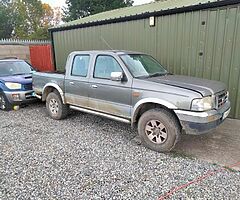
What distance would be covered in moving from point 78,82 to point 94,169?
235cm

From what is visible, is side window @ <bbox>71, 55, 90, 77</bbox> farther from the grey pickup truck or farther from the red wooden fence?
the red wooden fence

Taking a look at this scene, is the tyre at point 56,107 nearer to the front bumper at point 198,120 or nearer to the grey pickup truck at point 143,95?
the grey pickup truck at point 143,95

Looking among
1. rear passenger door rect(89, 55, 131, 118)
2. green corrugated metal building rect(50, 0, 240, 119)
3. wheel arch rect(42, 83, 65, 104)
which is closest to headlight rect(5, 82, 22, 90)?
wheel arch rect(42, 83, 65, 104)

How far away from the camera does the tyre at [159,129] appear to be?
12.1 ft

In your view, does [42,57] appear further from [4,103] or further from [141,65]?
[141,65]

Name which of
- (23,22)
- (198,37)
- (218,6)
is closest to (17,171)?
(198,37)

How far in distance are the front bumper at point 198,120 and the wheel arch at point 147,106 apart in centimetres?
17

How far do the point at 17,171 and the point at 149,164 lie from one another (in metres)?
2.10

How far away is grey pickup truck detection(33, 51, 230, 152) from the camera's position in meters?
3.51

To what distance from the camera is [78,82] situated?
16.5ft

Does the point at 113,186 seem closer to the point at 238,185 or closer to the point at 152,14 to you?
the point at 238,185

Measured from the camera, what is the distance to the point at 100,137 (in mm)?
4613

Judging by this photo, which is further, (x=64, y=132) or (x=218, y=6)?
(x=218, y=6)

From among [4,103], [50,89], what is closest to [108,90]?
[50,89]
